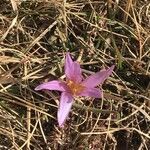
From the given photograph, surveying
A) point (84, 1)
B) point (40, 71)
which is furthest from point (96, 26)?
point (40, 71)

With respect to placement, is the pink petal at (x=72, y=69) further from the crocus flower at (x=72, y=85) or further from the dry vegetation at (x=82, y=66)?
the dry vegetation at (x=82, y=66)

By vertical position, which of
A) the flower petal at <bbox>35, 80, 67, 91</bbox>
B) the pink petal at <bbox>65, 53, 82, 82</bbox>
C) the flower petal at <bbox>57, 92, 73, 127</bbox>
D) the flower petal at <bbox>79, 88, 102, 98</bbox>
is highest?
the pink petal at <bbox>65, 53, 82, 82</bbox>

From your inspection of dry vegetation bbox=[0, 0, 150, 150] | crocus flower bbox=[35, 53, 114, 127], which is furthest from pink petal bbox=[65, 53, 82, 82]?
dry vegetation bbox=[0, 0, 150, 150]

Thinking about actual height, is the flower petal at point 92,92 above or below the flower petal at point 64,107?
above

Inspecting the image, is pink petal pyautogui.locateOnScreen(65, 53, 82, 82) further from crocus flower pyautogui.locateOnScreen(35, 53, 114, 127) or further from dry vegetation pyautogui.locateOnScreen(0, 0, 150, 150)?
dry vegetation pyautogui.locateOnScreen(0, 0, 150, 150)

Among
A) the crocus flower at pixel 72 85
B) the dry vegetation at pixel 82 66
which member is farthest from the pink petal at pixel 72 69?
the dry vegetation at pixel 82 66

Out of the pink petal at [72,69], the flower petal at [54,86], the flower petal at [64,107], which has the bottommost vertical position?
the flower petal at [64,107]
